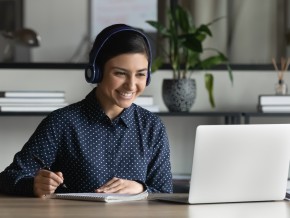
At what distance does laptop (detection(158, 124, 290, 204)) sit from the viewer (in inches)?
79.4

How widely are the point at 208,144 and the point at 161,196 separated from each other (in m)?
0.34

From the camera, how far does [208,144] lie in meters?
2.01

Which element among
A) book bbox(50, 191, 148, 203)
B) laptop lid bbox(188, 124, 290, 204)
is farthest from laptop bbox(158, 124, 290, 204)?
book bbox(50, 191, 148, 203)

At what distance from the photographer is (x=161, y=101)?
4.13 meters

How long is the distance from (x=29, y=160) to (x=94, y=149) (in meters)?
0.21

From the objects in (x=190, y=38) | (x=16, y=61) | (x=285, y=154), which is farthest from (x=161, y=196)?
(x=16, y=61)

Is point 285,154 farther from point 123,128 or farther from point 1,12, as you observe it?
point 1,12

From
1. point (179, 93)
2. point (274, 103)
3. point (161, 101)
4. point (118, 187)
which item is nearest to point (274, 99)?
point (274, 103)

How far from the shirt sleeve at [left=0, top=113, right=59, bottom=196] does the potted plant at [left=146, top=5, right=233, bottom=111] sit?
5.11 ft

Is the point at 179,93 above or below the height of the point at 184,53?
below

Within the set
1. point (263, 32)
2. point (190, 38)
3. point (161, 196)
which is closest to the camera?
point (161, 196)

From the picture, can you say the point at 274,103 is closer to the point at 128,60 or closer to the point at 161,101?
the point at 161,101

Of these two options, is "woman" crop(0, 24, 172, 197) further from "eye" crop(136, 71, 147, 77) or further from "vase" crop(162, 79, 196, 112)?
"vase" crop(162, 79, 196, 112)

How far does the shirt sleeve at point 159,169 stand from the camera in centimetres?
252
